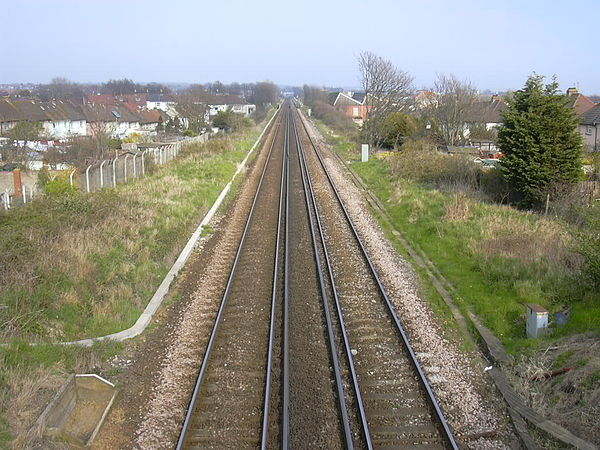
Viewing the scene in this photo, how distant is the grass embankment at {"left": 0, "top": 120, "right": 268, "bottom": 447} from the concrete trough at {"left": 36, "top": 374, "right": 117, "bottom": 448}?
31cm

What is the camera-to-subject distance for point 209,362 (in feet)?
29.8

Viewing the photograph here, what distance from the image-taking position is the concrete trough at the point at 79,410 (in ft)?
23.2

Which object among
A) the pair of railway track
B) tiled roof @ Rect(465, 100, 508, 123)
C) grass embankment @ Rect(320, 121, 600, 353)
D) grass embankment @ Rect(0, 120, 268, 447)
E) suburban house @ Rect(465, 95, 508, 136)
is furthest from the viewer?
tiled roof @ Rect(465, 100, 508, 123)

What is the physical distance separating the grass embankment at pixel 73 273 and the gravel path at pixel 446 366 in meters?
4.92

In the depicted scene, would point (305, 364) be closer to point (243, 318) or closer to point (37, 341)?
point (243, 318)

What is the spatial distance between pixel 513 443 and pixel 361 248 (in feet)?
28.2

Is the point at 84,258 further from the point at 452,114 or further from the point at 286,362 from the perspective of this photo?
the point at 452,114

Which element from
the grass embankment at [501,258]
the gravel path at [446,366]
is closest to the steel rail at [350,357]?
the gravel path at [446,366]

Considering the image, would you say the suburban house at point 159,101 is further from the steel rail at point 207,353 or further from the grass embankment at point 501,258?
the steel rail at point 207,353

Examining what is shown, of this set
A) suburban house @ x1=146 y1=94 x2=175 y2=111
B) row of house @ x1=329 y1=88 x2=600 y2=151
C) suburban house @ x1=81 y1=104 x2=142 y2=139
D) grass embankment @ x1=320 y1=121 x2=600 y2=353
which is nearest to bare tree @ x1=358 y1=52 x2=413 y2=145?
row of house @ x1=329 y1=88 x2=600 y2=151

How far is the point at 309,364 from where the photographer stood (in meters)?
8.95

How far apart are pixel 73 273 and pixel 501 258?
29.6ft

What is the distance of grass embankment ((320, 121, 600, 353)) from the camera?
1048cm

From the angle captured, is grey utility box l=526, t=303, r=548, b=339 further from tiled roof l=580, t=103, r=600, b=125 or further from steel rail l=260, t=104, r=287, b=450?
tiled roof l=580, t=103, r=600, b=125
